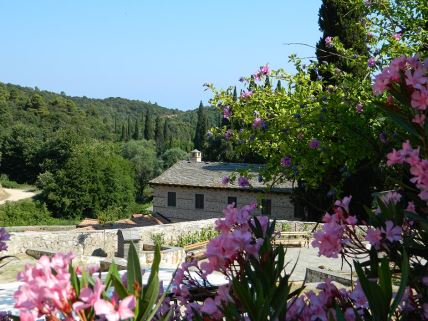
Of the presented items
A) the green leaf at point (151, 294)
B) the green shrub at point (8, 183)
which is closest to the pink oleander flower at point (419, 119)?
the green leaf at point (151, 294)

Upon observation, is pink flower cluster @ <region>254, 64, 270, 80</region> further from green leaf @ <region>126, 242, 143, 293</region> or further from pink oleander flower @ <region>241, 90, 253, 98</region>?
green leaf @ <region>126, 242, 143, 293</region>

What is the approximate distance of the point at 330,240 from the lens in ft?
5.52

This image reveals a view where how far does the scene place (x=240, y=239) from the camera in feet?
4.69

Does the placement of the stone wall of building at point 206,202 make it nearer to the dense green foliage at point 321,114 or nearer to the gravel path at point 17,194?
the dense green foliage at point 321,114

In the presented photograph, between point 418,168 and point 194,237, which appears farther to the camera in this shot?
point 194,237

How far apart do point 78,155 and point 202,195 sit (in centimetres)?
1766

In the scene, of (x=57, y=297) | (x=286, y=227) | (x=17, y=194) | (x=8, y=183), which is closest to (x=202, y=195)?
(x=286, y=227)

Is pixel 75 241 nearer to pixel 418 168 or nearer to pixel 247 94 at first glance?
pixel 247 94

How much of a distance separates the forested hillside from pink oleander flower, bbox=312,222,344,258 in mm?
33210

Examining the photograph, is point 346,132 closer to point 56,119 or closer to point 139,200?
point 139,200

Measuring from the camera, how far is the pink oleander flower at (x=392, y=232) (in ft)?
5.15

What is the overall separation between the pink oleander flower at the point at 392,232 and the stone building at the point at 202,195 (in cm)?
2177

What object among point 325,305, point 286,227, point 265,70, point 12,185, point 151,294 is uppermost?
point 265,70

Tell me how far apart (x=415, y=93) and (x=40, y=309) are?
1057 mm
